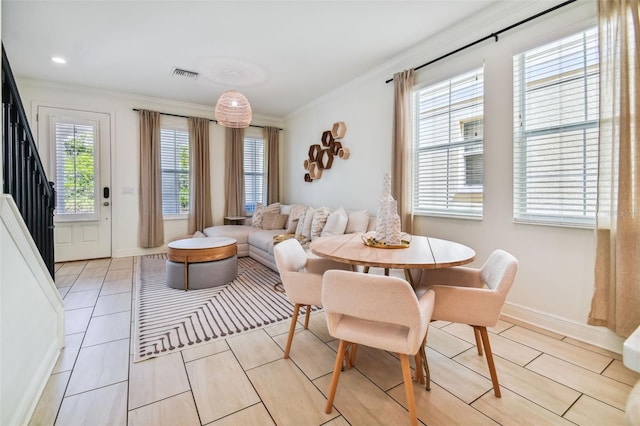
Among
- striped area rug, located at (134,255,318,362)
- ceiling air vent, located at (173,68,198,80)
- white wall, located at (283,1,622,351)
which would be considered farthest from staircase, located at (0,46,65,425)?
white wall, located at (283,1,622,351)

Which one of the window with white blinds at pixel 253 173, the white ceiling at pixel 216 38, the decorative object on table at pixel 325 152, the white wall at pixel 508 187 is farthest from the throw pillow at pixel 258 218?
the white wall at pixel 508 187

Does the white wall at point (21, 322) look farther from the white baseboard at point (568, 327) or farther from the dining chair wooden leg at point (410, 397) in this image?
the white baseboard at point (568, 327)

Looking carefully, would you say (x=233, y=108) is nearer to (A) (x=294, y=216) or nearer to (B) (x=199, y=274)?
(A) (x=294, y=216)

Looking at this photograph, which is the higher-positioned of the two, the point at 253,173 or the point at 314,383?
the point at 253,173

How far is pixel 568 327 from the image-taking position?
2.17 meters

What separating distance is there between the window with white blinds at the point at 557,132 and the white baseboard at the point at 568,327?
0.74m

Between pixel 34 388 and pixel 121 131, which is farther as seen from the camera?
pixel 121 131

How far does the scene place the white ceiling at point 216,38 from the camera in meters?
2.51

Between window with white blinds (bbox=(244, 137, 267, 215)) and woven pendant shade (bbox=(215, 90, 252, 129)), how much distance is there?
A: 2251 mm

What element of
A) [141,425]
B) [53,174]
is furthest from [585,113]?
[53,174]

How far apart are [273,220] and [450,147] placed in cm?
301

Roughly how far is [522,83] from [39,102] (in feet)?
19.8

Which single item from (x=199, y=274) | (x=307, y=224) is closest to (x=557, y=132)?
(x=307, y=224)

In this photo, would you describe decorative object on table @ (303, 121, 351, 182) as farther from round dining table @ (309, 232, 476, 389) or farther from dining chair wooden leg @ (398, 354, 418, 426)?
dining chair wooden leg @ (398, 354, 418, 426)
